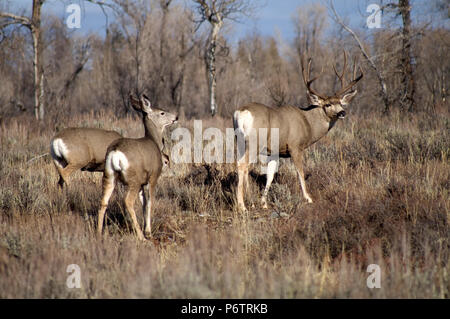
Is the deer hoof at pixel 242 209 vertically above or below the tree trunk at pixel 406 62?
below

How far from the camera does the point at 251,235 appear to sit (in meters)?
5.30

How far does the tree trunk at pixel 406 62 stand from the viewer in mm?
16078

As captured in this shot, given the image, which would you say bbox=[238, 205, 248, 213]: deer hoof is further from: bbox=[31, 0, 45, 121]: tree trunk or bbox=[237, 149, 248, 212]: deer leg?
bbox=[31, 0, 45, 121]: tree trunk

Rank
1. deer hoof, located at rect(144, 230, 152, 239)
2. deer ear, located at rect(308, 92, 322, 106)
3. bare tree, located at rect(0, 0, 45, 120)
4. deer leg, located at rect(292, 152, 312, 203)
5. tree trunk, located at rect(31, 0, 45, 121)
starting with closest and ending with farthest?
deer hoof, located at rect(144, 230, 152, 239) → deer leg, located at rect(292, 152, 312, 203) → deer ear, located at rect(308, 92, 322, 106) → bare tree, located at rect(0, 0, 45, 120) → tree trunk, located at rect(31, 0, 45, 121)

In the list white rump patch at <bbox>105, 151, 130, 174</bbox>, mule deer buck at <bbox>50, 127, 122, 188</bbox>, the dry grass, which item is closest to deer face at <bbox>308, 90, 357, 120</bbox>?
the dry grass

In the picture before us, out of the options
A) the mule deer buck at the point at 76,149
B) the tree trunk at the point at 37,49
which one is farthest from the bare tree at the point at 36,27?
the mule deer buck at the point at 76,149

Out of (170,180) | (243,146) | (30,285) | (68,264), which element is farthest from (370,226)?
(170,180)

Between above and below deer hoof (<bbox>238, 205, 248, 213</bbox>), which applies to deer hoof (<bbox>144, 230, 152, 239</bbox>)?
below

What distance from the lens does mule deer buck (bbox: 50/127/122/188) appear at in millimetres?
7031

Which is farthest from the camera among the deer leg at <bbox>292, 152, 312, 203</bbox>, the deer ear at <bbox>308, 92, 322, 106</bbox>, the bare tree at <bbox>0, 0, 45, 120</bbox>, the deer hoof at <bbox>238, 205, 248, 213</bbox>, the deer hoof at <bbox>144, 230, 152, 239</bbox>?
the bare tree at <bbox>0, 0, 45, 120</bbox>

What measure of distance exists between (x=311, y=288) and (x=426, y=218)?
2420mm

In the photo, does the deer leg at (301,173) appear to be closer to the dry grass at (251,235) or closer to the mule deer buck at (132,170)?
the dry grass at (251,235)

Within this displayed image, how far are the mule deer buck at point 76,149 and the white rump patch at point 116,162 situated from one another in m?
2.16

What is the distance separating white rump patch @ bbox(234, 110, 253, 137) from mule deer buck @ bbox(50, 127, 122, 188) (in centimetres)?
226
